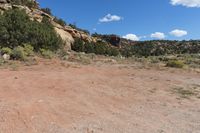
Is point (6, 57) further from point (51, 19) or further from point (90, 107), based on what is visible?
point (51, 19)

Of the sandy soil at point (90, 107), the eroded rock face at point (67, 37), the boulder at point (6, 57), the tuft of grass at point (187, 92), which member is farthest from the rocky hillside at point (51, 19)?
the tuft of grass at point (187, 92)

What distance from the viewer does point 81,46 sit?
56438 millimetres

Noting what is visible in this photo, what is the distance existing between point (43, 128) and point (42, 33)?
26577 millimetres

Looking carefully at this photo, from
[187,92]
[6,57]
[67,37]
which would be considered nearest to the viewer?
[187,92]

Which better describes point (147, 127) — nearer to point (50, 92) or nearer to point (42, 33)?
point (50, 92)

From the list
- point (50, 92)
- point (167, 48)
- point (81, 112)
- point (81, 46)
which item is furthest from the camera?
point (167, 48)

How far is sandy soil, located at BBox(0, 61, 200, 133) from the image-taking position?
816 centimetres

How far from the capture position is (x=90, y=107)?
33.0ft

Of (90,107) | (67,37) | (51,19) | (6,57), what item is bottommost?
(90,107)

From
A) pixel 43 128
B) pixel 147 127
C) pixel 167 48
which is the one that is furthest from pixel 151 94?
pixel 167 48

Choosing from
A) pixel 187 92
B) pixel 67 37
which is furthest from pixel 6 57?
pixel 67 37

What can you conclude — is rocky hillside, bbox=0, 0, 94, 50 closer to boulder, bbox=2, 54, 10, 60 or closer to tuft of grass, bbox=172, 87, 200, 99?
boulder, bbox=2, 54, 10, 60

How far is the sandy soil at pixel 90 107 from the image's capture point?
8.16 metres

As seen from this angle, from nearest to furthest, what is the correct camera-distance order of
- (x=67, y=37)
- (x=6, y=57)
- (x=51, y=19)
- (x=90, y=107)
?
(x=90, y=107)
(x=6, y=57)
(x=67, y=37)
(x=51, y=19)
